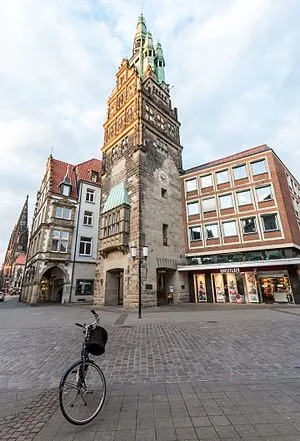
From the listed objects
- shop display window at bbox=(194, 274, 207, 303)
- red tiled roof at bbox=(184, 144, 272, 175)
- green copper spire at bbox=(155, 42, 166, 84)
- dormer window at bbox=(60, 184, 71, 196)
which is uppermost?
green copper spire at bbox=(155, 42, 166, 84)

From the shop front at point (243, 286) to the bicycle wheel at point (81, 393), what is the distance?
19978mm

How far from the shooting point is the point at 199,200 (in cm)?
2636

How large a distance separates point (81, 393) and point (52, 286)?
3343 centimetres

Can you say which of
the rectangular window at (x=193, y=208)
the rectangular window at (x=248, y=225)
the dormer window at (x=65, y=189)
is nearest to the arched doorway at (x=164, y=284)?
the rectangular window at (x=193, y=208)

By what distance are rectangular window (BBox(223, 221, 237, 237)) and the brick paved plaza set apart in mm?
16120

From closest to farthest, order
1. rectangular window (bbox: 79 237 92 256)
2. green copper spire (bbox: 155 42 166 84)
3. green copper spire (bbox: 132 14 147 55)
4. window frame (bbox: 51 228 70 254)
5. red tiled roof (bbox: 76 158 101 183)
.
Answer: window frame (bbox: 51 228 70 254), rectangular window (bbox: 79 237 92 256), green copper spire (bbox: 155 42 166 84), red tiled roof (bbox: 76 158 101 183), green copper spire (bbox: 132 14 147 55)

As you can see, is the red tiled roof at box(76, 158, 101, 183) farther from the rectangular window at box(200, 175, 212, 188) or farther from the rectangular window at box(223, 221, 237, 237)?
the rectangular window at box(223, 221, 237, 237)

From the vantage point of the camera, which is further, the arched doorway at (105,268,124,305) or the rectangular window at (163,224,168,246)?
the rectangular window at (163,224,168,246)

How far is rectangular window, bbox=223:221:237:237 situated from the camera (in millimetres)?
23422

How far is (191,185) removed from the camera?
2733cm

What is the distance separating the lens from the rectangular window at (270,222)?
21.1 metres

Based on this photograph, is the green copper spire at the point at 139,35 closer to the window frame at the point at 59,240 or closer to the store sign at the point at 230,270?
the window frame at the point at 59,240

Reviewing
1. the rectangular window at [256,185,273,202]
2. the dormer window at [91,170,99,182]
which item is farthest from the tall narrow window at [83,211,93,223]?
the rectangular window at [256,185,273,202]

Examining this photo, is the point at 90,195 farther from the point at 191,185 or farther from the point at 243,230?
the point at 243,230
